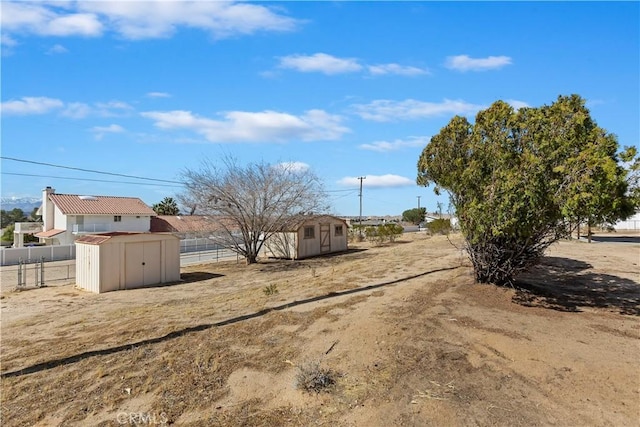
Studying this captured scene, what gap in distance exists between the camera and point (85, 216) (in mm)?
37156

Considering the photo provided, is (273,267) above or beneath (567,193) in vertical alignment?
beneath

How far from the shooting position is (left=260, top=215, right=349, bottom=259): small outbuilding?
2834 centimetres

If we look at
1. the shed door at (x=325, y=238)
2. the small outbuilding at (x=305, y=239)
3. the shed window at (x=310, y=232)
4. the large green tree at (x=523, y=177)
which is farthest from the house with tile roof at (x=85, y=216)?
the large green tree at (x=523, y=177)

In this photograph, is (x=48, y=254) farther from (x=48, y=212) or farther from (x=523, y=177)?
(x=523, y=177)

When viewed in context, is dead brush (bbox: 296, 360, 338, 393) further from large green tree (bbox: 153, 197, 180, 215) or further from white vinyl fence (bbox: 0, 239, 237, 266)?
large green tree (bbox: 153, 197, 180, 215)

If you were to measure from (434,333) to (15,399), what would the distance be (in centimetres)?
622

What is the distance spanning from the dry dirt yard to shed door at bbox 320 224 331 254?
65.3 ft

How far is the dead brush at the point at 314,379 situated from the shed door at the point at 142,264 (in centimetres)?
1424

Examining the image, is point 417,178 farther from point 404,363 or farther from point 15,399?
point 15,399

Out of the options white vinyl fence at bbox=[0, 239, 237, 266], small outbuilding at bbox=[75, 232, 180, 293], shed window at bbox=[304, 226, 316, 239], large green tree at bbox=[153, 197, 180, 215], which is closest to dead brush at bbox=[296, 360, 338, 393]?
small outbuilding at bbox=[75, 232, 180, 293]

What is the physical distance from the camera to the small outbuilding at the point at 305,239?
2834cm

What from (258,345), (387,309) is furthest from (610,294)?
(258,345)

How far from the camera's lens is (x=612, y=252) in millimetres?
19641

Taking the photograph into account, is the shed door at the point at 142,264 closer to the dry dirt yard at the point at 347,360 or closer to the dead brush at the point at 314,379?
the dry dirt yard at the point at 347,360
